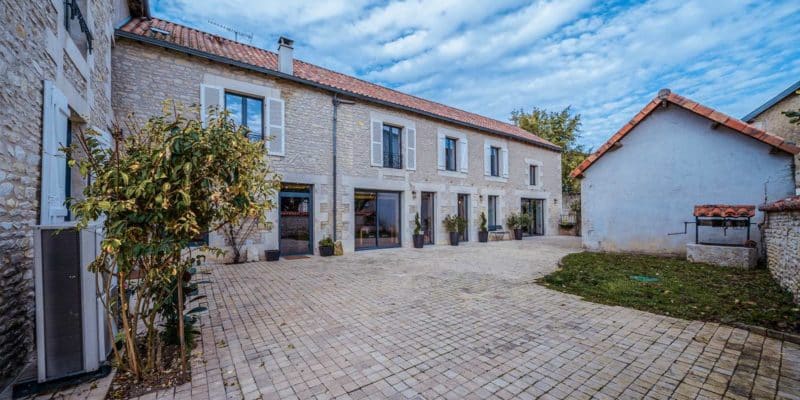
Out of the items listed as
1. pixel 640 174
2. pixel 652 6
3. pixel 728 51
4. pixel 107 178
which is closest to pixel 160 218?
pixel 107 178

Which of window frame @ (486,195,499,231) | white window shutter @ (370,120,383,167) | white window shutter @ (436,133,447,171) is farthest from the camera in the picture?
window frame @ (486,195,499,231)

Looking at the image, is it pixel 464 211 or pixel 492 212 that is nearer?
pixel 464 211

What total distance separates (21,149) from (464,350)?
4.29 m

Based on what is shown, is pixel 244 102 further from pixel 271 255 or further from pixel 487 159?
pixel 487 159

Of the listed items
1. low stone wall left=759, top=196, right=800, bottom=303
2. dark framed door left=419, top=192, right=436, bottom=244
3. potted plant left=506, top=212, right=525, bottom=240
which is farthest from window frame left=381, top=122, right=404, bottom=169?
low stone wall left=759, top=196, right=800, bottom=303

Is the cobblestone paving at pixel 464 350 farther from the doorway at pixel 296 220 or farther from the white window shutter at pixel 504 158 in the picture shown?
the white window shutter at pixel 504 158

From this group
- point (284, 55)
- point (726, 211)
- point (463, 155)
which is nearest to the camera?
point (726, 211)

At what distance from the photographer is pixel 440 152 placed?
11.9 meters

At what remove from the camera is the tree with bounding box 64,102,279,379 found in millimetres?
2088

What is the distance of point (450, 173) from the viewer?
480 inches

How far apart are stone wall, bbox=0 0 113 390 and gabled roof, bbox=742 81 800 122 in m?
16.0

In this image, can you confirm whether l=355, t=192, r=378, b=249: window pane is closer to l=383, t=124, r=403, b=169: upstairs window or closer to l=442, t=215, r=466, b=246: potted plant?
l=383, t=124, r=403, b=169: upstairs window

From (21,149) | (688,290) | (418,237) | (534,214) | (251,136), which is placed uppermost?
(251,136)

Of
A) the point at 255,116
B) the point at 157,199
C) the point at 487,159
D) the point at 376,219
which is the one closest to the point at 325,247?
the point at 376,219
